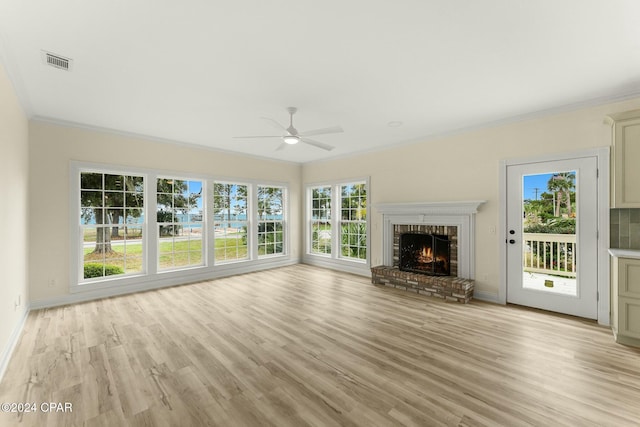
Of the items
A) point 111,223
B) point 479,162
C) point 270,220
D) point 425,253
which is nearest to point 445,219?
point 425,253

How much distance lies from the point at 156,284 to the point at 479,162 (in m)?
6.06

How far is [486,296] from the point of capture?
4.41m

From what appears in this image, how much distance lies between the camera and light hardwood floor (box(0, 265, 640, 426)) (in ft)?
6.41

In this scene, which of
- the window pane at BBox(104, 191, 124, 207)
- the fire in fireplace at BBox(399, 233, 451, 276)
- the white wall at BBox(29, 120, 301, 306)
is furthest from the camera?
the fire in fireplace at BBox(399, 233, 451, 276)

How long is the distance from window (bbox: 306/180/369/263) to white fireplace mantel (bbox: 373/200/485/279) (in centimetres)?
70

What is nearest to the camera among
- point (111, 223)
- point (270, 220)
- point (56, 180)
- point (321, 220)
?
point (56, 180)

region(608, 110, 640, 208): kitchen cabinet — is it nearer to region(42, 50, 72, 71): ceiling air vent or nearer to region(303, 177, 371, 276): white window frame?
region(303, 177, 371, 276): white window frame

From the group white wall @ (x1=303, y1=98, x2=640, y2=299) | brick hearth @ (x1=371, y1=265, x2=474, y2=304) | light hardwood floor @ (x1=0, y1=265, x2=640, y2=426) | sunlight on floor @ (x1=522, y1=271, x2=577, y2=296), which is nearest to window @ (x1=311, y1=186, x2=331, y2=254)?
white wall @ (x1=303, y1=98, x2=640, y2=299)

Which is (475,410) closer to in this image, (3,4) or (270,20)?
(270,20)

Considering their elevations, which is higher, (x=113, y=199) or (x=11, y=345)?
(x=113, y=199)

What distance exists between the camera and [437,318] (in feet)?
12.1

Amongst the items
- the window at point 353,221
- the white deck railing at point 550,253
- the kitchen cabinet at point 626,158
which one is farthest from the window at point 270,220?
the kitchen cabinet at point 626,158

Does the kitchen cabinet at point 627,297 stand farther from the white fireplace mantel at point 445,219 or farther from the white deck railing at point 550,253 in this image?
the white fireplace mantel at point 445,219

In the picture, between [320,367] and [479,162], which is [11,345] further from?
[479,162]
